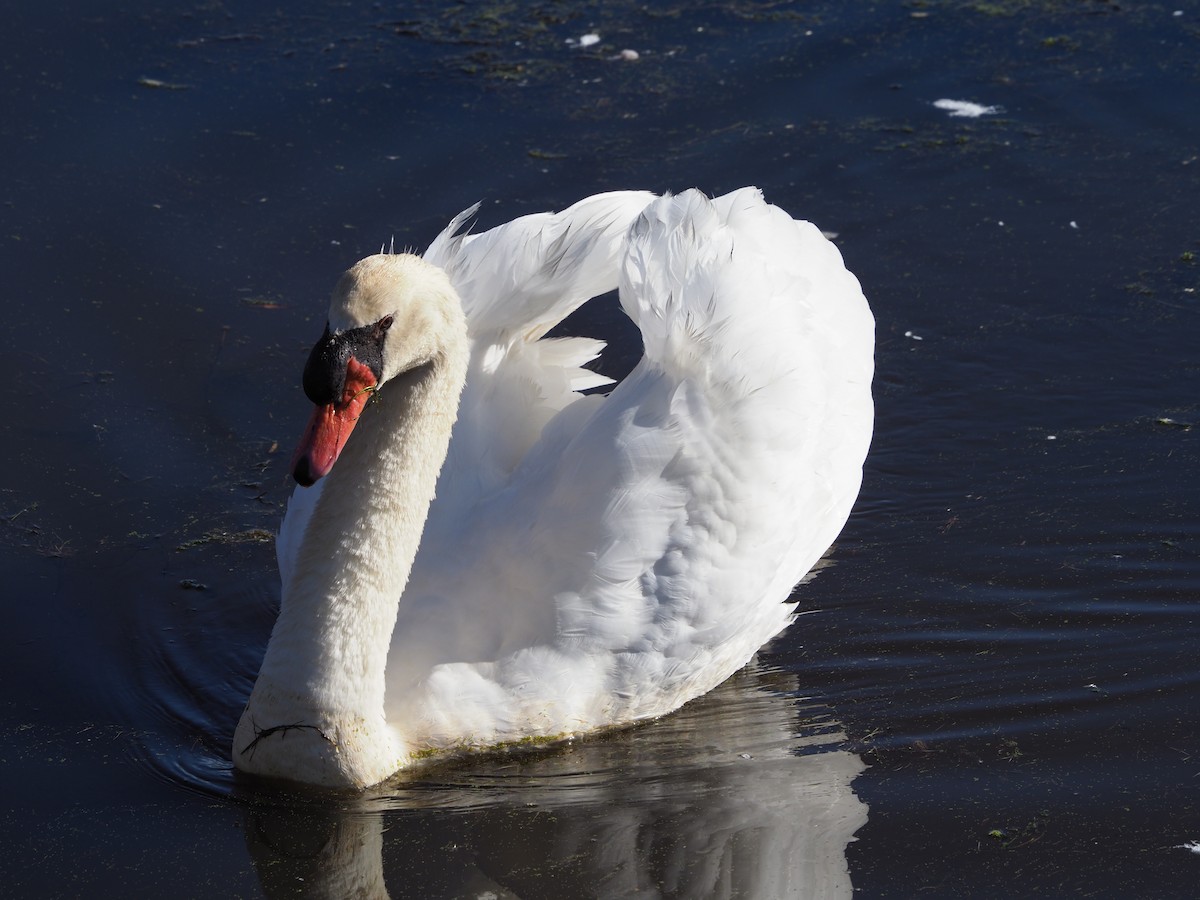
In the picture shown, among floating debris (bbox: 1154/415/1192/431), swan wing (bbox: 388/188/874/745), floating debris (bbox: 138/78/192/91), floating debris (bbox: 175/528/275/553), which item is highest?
floating debris (bbox: 138/78/192/91)

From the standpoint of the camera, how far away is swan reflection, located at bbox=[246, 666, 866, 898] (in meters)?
4.76

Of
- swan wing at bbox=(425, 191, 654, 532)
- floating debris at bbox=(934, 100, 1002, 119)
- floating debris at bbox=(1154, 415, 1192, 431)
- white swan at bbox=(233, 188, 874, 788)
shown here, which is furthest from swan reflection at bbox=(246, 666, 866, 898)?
floating debris at bbox=(934, 100, 1002, 119)

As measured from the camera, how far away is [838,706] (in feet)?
18.4

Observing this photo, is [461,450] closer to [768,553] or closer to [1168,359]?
[768,553]

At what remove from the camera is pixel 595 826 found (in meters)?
4.99

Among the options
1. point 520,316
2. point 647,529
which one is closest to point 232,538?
point 520,316

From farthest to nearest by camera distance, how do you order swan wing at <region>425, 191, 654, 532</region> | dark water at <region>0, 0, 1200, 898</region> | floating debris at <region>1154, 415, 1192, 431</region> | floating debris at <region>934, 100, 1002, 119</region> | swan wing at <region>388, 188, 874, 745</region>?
floating debris at <region>934, 100, 1002, 119</region>
floating debris at <region>1154, 415, 1192, 431</region>
swan wing at <region>425, 191, 654, 532</region>
swan wing at <region>388, 188, 874, 745</region>
dark water at <region>0, 0, 1200, 898</region>

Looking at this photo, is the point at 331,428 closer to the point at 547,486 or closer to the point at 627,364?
the point at 547,486

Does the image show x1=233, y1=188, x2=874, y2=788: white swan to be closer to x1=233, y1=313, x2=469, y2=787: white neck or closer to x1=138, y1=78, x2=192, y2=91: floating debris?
x1=233, y1=313, x2=469, y2=787: white neck

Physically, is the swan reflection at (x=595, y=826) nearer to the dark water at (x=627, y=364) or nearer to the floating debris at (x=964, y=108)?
the dark water at (x=627, y=364)

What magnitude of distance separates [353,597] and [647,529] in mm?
966

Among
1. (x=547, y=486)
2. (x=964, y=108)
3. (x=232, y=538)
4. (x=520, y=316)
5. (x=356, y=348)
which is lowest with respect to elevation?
(x=232, y=538)

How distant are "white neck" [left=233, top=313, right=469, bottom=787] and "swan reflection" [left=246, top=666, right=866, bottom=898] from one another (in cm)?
17

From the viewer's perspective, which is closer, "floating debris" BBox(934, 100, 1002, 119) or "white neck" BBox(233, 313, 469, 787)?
"white neck" BBox(233, 313, 469, 787)
